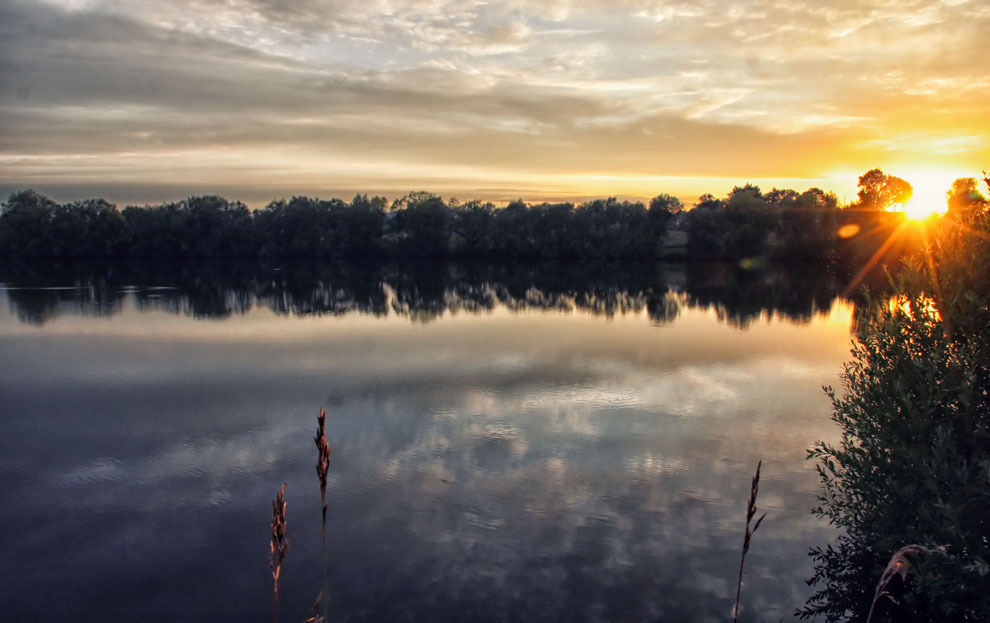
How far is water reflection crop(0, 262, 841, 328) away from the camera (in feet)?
146

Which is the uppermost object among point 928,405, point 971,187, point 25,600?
point 971,187

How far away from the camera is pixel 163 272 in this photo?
256ft

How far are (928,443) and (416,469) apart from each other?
10.1 meters

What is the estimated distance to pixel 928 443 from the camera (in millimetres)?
9633

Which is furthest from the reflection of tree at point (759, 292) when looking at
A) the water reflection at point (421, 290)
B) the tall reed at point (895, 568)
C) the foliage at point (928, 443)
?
the tall reed at point (895, 568)

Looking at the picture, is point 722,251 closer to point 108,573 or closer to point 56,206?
point 108,573

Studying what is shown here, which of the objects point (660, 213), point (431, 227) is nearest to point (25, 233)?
point (431, 227)

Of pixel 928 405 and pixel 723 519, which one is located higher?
pixel 928 405

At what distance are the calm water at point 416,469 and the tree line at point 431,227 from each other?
57588 millimetres

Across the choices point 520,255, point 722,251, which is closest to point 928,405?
point 722,251

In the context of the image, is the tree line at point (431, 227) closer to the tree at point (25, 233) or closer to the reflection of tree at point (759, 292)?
the tree at point (25, 233)

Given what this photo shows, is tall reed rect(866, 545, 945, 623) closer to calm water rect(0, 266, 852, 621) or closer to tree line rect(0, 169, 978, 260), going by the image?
calm water rect(0, 266, 852, 621)

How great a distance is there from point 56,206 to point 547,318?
93.4 metres

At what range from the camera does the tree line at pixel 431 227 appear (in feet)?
289
